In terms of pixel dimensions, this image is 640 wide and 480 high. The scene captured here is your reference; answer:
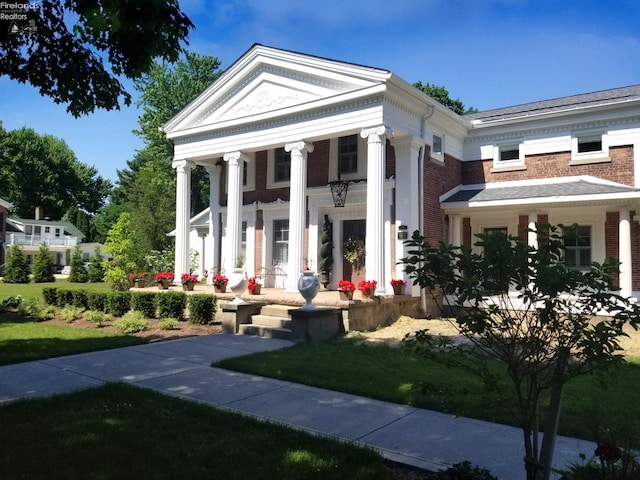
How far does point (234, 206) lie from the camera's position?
1583 centimetres

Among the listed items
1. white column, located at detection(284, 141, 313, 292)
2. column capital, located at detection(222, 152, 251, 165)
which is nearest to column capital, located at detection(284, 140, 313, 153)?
white column, located at detection(284, 141, 313, 292)

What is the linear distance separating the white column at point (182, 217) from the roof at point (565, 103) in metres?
10.3

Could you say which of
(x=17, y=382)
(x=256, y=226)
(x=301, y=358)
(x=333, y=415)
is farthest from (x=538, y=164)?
(x=17, y=382)

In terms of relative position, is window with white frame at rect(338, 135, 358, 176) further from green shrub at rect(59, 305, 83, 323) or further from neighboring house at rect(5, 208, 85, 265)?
neighboring house at rect(5, 208, 85, 265)

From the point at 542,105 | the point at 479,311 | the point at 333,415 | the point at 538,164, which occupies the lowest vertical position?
the point at 333,415

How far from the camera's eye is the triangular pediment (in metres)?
13.4

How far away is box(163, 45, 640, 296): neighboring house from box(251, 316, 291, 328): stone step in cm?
229

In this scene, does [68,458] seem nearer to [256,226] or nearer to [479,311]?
[479,311]

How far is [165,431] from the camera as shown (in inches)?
189

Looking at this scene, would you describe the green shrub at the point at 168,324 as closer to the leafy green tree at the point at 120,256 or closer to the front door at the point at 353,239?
the front door at the point at 353,239

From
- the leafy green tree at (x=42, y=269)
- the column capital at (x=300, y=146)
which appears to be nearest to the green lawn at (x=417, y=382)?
the column capital at (x=300, y=146)

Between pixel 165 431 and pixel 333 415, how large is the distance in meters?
1.81

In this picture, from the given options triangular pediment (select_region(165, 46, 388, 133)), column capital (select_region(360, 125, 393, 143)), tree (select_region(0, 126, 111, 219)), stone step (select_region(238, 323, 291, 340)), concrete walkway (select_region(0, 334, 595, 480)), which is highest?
tree (select_region(0, 126, 111, 219))

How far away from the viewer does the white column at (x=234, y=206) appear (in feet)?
51.5
